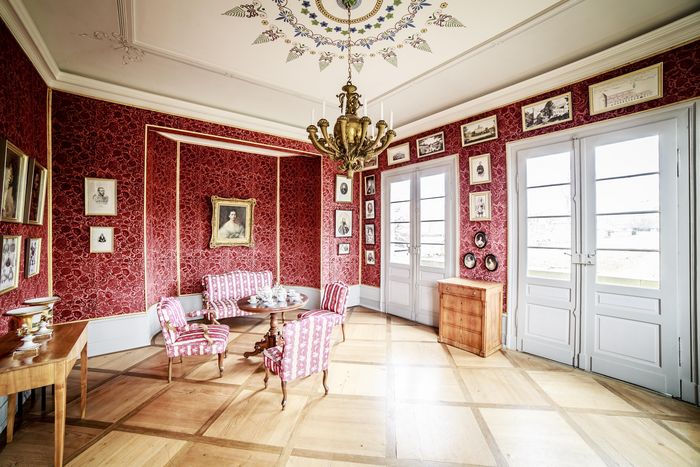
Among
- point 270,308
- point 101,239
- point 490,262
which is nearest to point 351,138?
point 270,308

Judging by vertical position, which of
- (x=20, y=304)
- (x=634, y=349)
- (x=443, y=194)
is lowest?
(x=634, y=349)

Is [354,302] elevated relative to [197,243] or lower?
lower

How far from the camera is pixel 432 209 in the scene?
17.5 ft

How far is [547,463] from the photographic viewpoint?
7.07 feet

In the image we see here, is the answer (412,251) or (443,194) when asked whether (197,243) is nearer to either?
(412,251)

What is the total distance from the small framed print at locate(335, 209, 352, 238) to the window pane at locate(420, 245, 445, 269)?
70.1 inches

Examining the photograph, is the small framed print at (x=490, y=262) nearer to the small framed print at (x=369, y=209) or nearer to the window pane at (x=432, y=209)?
the window pane at (x=432, y=209)

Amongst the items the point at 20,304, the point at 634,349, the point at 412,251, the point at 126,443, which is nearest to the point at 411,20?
the point at 412,251

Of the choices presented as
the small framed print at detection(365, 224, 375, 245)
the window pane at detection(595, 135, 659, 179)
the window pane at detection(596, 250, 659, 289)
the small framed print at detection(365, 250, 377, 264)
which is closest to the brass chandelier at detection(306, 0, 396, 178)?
the window pane at detection(595, 135, 659, 179)

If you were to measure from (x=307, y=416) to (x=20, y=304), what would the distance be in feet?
A: 10.2

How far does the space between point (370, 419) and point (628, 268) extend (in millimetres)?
3306

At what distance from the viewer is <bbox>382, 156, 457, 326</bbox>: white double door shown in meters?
5.09

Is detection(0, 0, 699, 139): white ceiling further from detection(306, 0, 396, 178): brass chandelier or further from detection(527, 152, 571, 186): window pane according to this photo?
detection(527, 152, 571, 186): window pane

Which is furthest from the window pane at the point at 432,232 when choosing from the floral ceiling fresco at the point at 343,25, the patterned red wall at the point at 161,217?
the patterned red wall at the point at 161,217
